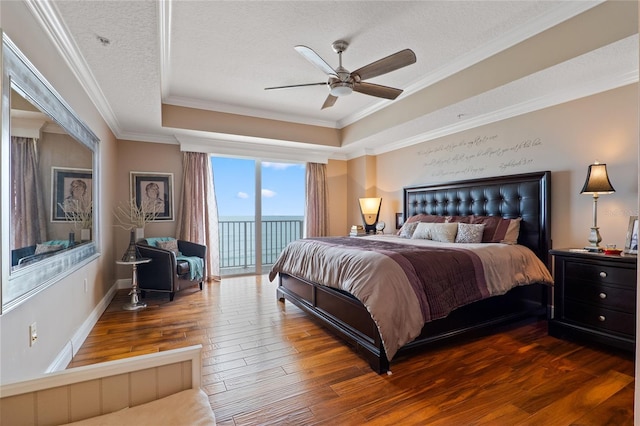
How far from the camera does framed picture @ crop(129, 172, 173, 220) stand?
4848 mm

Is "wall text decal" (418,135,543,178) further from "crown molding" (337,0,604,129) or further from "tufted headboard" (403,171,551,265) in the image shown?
"crown molding" (337,0,604,129)

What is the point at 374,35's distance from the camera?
2891 mm

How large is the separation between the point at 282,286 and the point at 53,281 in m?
2.40

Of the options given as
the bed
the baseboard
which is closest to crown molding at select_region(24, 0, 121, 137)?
the bed

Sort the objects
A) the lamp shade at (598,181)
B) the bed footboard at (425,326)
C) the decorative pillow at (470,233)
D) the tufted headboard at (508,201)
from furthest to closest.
Answer: the decorative pillow at (470,233), the tufted headboard at (508,201), the lamp shade at (598,181), the bed footboard at (425,326)

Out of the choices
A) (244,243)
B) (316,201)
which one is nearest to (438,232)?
(316,201)

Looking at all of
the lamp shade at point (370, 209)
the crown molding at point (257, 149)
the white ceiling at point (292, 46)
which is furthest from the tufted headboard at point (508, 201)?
the crown molding at point (257, 149)

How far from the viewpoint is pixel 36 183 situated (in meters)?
1.83

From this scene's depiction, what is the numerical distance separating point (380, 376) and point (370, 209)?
350cm

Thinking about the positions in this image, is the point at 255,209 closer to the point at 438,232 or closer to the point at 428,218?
the point at 428,218

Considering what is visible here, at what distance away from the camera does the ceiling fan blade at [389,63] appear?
8.19 ft

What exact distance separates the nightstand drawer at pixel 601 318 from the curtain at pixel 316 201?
408 cm

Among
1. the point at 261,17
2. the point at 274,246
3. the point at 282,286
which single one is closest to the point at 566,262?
the point at 282,286

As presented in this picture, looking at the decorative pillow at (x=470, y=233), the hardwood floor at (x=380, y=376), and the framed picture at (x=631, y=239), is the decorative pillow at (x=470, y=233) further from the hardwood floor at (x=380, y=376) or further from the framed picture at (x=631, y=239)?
the framed picture at (x=631, y=239)
